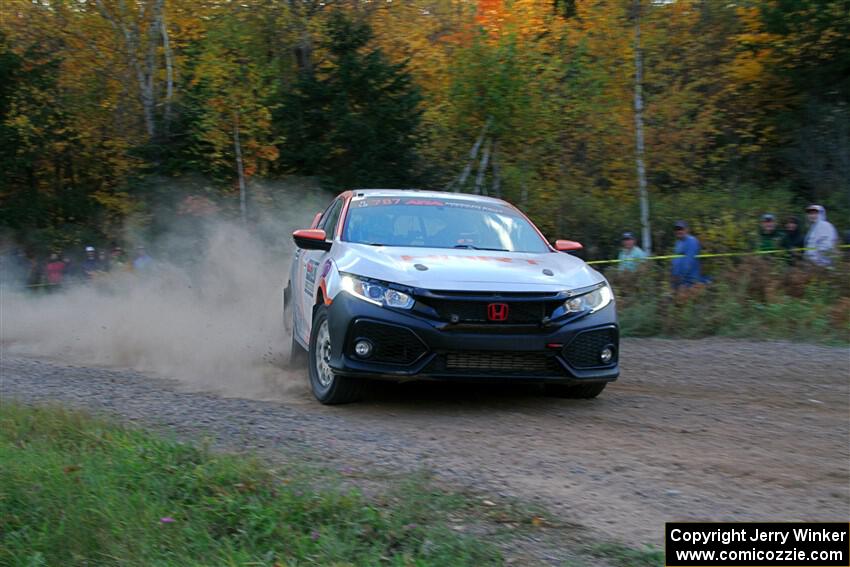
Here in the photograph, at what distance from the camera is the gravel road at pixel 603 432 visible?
187 inches

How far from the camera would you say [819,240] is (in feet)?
44.0

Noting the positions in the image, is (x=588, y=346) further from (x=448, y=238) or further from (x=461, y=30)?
(x=461, y=30)

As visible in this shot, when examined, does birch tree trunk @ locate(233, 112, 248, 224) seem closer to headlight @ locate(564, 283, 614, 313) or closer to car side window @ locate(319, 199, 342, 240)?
car side window @ locate(319, 199, 342, 240)

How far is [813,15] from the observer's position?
21.8 metres

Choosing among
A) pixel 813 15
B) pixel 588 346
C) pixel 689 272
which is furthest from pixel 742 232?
pixel 588 346

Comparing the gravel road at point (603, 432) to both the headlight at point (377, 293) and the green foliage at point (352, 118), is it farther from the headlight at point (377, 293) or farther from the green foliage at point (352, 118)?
the green foliage at point (352, 118)

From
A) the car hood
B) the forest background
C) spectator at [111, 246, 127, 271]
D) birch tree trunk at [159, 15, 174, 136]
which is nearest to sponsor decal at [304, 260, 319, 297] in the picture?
the car hood

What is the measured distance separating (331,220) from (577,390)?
9.43ft

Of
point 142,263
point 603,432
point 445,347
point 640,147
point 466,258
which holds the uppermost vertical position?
point 640,147

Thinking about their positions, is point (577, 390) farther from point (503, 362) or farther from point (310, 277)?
point (310, 277)

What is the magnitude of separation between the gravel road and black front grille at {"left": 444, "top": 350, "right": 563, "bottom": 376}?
36 centimetres

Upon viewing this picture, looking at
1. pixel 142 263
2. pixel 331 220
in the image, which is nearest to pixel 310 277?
pixel 331 220

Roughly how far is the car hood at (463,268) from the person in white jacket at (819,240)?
6971 mm

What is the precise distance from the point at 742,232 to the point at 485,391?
10.9 metres
